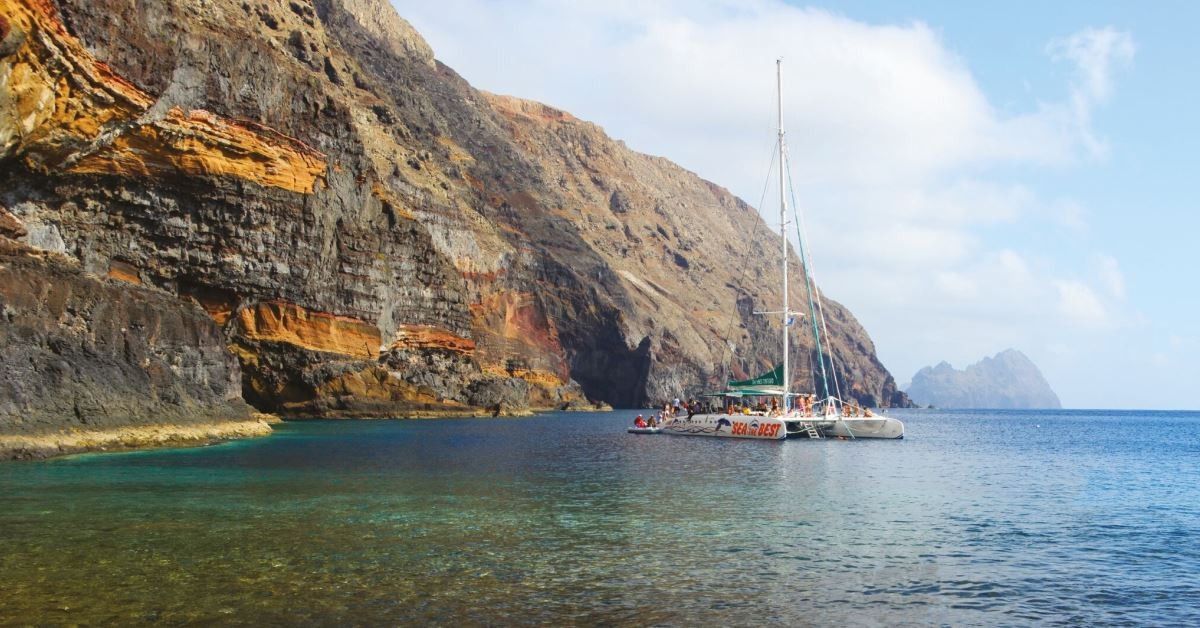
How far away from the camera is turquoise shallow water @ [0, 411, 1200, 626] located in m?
12.6

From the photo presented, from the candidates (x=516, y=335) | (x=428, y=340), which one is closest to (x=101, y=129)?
(x=428, y=340)

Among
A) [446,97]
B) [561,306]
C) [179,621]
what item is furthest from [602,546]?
[446,97]

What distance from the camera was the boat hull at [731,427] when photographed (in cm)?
5444

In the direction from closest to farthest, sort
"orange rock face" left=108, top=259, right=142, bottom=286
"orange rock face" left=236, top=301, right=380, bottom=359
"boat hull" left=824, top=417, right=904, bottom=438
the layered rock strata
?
the layered rock strata < "boat hull" left=824, top=417, right=904, bottom=438 < "orange rock face" left=108, top=259, right=142, bottom=286 < "orange rock face" left=236, top=301, right=380, bottom=359

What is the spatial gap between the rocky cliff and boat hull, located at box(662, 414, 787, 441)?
15787 millimetres

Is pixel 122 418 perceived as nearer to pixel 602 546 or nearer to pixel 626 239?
pixel 602 546

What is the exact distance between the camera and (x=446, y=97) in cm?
16938

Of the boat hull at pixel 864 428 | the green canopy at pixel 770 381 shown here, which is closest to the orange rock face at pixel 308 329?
the green canopy at pixel 770 381

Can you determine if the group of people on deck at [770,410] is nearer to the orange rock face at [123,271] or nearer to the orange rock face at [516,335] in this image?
the orange rock face at [123,271]

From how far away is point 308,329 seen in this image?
72.5 meters

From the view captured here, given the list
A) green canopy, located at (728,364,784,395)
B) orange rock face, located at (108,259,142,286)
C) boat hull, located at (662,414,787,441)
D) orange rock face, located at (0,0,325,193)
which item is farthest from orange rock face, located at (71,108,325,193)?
green canopy, located at (728,364,784,395)

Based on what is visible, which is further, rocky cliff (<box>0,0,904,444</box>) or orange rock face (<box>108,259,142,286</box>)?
orange rock face (<box>108,259,142,286</box>)

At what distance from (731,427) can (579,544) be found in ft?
136

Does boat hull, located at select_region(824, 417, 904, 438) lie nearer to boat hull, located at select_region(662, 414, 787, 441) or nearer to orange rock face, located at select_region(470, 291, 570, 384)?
boat hull, located at select_region(662, 414, 787, 441)
